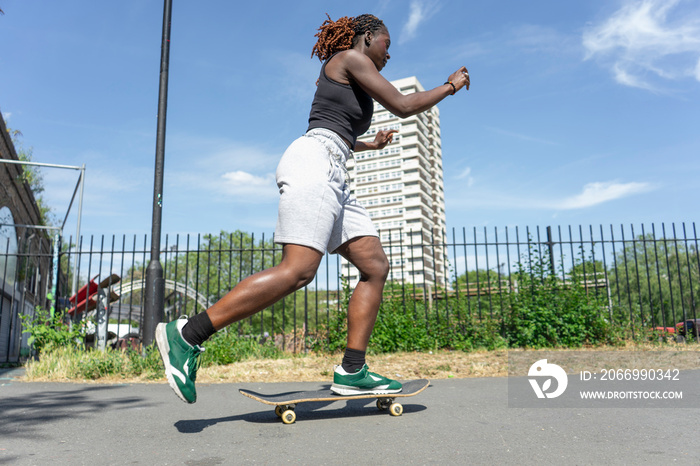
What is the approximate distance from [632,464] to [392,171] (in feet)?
313

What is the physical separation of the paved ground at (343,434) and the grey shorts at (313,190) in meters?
0.95

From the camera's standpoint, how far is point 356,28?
10.00 ft

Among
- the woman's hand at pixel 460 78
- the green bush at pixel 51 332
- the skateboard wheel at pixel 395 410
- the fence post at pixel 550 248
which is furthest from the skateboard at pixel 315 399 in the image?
the fence post at pixel 550 248

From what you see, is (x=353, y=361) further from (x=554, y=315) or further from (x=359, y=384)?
(x=554, y=315)

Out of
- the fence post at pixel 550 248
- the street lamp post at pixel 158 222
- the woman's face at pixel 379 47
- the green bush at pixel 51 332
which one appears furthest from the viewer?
the fence post at pixel 550 248

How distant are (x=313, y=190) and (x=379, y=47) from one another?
1093 mm

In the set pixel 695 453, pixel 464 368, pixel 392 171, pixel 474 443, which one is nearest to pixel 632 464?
pixel 695 453

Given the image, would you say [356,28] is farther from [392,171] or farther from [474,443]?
[392,171]

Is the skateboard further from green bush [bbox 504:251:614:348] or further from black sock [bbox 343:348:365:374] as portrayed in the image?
green bush [bbox 504:251:614:348]

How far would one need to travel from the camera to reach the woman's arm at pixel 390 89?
2.71 metres

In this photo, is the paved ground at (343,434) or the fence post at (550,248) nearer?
the paved ground at (343,434)

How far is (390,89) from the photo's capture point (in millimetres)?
2707

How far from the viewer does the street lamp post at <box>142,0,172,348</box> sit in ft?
18.7

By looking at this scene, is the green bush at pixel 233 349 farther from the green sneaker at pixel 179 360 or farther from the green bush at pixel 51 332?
the green sneaker at pixel 179 360
